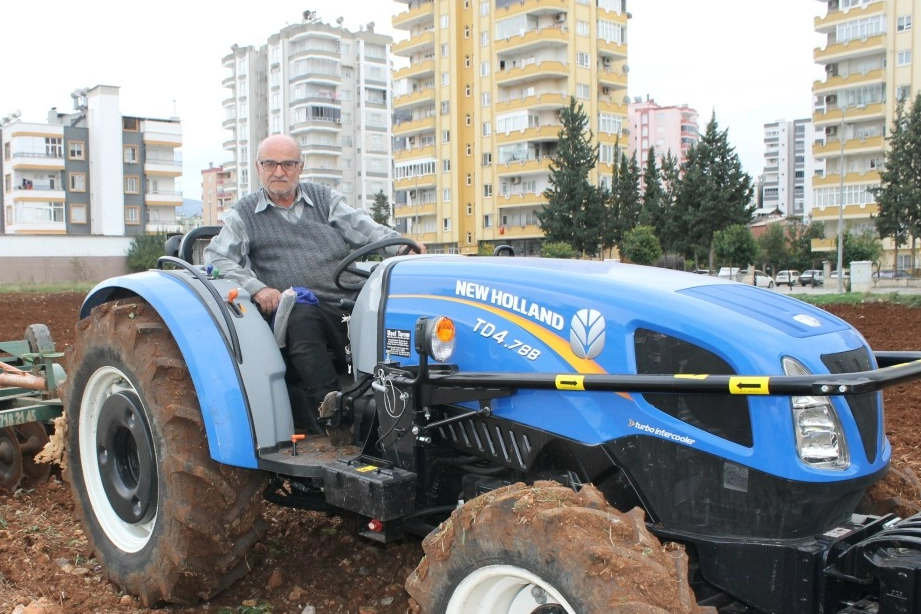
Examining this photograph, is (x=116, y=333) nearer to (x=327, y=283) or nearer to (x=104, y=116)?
(x=327, y=283)

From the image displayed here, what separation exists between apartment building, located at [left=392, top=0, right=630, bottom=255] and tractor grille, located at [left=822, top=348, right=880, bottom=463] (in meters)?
51.7

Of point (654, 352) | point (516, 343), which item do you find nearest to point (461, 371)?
point (516, 343)

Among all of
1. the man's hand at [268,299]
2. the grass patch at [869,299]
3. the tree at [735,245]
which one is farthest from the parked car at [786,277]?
the man's hand at [268,299]

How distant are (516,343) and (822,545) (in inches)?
44.2

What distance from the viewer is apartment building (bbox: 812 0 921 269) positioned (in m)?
55.8

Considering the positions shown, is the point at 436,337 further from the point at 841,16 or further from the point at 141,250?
the point at 841,16

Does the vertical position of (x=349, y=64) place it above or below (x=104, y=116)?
above

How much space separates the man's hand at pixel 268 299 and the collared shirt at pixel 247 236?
3 centimetres

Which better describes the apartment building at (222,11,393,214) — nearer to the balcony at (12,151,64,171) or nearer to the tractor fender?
the balcony at (12,151,64,171)

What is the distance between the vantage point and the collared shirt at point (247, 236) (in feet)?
13.1

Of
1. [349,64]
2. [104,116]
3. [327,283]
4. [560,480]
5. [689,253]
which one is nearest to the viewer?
[560,480]

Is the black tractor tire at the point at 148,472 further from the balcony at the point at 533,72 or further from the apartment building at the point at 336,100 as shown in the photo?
the apartment building at the point at 336,100

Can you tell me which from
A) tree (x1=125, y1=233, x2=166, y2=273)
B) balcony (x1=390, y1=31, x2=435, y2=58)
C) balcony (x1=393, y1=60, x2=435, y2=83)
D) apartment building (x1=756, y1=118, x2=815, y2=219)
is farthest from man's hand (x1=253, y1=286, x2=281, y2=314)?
apartment building (x1=756, y1=118, x2=815, y2=219)

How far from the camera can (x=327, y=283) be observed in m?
4.12
